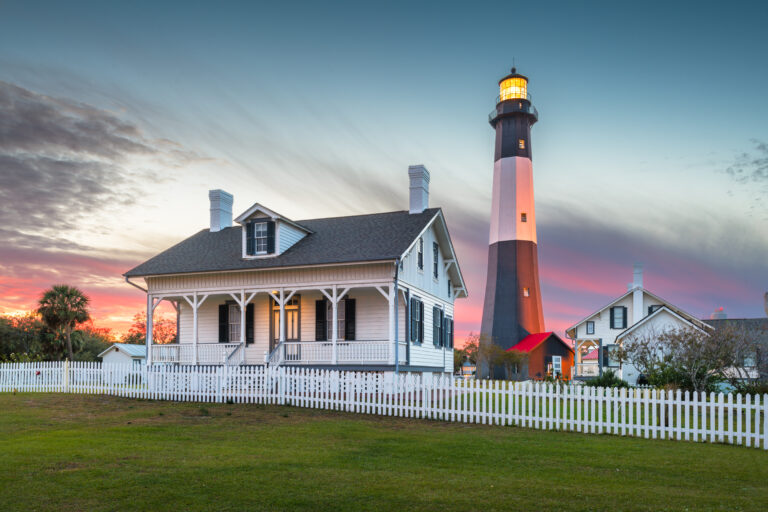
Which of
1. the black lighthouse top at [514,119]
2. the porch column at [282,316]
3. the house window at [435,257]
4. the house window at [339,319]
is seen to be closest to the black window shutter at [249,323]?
the porch column at [282,316]

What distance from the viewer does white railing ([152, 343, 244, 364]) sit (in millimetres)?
24734

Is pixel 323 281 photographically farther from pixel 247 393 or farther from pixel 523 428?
pixel 523 428

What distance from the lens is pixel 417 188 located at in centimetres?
2656

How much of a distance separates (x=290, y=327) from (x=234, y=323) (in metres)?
2.45

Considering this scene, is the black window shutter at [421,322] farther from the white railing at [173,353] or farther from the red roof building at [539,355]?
the red roof building at [539,355]

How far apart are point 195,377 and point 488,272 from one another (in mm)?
26402

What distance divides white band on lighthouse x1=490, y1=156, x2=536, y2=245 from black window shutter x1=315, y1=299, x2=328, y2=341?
800 inches

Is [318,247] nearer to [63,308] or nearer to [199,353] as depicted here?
[199,353]

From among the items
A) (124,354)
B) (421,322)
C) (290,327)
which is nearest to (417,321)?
(421,322)

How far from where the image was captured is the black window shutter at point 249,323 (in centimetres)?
2577

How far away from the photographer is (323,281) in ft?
76.7

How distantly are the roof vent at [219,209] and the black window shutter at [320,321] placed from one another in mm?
7420

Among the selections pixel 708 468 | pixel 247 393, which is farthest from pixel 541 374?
pixel 708 468

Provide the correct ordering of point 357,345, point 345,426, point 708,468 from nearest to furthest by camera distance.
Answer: point 708,468 < point 345,426 < point 357,345
